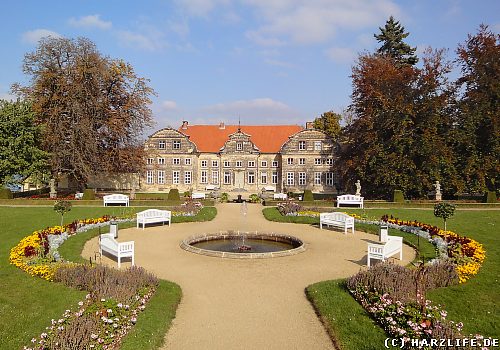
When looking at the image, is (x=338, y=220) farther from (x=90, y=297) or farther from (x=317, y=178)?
(x=317, y=178)

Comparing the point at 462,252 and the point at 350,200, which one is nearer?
the point at 462,252

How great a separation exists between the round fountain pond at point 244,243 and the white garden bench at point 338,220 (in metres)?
3.19

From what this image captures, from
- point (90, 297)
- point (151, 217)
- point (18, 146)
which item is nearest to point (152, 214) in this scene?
point (151, 217)

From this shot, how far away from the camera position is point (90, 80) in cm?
3344

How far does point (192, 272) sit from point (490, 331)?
7358mm

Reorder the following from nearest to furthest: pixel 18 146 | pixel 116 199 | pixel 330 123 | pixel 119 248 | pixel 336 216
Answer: pixel 119 248
pixel 336 216
pixel 116 199
pixel 18 146
pixel 330 123

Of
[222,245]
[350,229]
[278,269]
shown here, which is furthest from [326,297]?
[350,229]

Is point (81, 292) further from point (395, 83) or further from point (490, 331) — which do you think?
point (395, 83)

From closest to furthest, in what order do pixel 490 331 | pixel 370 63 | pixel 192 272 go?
pixel 490 331 → pixel 192 272 → pixel 370 63

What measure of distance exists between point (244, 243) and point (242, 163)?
31897 millimetres

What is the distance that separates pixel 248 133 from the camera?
165 ft

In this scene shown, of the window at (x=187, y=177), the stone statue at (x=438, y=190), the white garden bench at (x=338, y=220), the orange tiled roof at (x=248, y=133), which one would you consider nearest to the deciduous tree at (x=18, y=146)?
the window at (x=187, y=177)

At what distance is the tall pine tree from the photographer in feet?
150

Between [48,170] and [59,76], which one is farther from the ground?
[59,76]
